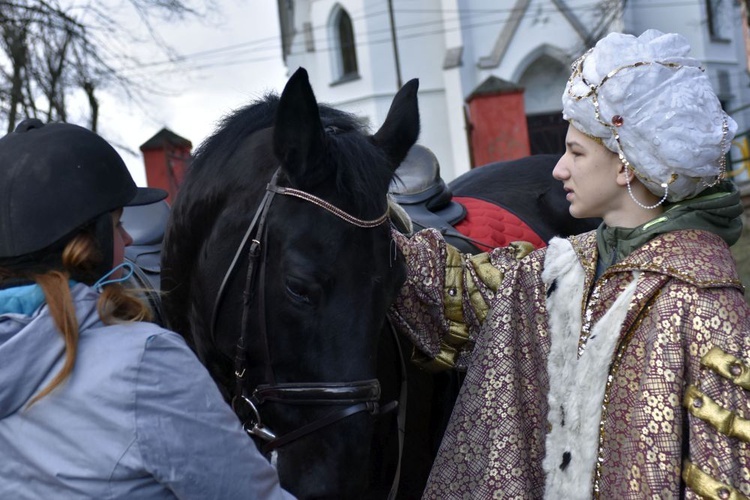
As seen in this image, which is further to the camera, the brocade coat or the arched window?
the arched window

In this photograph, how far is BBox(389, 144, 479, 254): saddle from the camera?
3424 mm

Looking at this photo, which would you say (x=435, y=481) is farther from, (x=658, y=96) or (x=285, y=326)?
(x=658, y=96)

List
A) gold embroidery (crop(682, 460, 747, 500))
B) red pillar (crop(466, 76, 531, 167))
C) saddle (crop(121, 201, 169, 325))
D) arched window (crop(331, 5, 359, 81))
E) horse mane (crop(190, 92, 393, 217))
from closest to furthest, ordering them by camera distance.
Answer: gold embroidery (crop(682, 460, 747, 500)) → horse mane (crop(190, 92, 393, 217)) → saddle (crop(121, 201, 169, 325)) → red pillar (crop(466, 76, 531, 167)) → arched window (crop(331, 5, 359, 81))

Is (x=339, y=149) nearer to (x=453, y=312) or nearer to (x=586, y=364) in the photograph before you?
(x=453, y=312)

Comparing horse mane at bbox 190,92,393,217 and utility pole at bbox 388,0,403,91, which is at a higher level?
utility pole at bbox 388,0,403,91

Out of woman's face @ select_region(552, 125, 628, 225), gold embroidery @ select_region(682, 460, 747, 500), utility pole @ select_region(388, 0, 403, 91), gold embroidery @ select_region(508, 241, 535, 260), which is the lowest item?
gold embroidery @ select_region(682, 460, 747, 500)

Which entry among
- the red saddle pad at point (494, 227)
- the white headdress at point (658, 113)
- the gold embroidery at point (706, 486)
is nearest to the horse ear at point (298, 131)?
the white headdress at point (658, 113)

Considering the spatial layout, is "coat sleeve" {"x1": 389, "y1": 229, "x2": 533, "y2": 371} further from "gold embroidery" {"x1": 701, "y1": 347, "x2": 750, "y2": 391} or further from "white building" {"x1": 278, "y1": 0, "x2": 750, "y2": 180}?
"white building" {"x1": 278, "y1": 0, "x2": 750, "y2": 180}

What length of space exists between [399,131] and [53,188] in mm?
1284

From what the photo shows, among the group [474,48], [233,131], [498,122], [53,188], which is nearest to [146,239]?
[233,131]

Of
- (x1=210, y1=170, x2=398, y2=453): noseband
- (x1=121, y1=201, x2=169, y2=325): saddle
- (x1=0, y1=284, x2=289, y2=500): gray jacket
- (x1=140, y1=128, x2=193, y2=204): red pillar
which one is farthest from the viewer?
(x1=140, y1=128, x2=193, y2=204): red pillar

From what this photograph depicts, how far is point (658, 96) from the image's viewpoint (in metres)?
1.99

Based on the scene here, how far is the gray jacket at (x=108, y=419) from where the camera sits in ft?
4.56

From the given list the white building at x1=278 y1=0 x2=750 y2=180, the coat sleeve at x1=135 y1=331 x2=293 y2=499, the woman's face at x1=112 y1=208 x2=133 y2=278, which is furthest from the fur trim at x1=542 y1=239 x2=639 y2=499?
the white building at x1=278 y1=0 x2=750 y2=180
